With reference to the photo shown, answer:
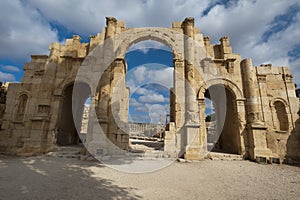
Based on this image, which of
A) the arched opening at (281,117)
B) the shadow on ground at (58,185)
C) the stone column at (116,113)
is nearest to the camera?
the shadow on ground at (58,185)

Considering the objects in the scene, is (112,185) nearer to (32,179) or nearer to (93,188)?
(93,188)

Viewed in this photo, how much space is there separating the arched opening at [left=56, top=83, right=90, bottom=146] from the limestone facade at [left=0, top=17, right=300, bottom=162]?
251mm

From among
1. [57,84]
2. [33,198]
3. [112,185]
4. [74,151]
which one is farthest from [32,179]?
[57,84]

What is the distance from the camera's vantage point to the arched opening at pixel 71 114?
963 cm

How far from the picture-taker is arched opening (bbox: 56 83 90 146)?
9.63 metres

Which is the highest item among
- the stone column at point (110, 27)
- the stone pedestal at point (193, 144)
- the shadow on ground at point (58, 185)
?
the stone column at point (110, 27)

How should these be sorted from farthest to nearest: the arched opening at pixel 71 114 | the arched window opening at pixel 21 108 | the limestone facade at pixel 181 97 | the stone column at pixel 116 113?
the arched opening at pixel 71 114 → the arched window opening at pixel 21 108 → the stone column at pixel 116 113 → the limestone facade at pixel 181 97

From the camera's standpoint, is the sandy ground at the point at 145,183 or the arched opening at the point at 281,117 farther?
the arched opening at the point at 281,117

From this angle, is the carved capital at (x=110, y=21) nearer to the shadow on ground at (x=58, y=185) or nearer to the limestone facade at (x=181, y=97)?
the limestone facade at (x=181, y=97)

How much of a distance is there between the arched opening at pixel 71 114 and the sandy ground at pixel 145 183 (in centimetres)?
434

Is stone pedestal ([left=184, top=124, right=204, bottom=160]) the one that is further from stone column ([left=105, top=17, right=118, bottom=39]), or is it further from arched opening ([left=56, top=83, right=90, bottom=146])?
arched opening ([left=56, top=83, right=90, bottom=146])

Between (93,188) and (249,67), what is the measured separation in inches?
366

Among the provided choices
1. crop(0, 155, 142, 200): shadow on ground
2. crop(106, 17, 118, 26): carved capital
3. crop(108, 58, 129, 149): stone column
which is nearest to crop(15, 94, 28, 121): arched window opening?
crop(0, 155, 142, 200): shadow on ground

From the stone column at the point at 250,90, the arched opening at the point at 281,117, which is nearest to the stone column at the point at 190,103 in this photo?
the stone column at the point at 250,90
